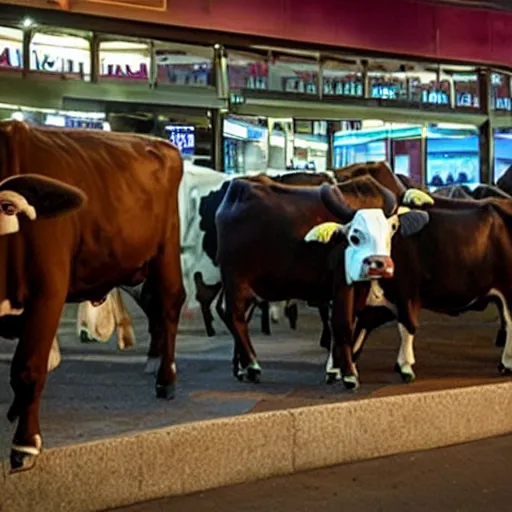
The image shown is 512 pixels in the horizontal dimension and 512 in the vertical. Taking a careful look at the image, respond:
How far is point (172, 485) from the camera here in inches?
210

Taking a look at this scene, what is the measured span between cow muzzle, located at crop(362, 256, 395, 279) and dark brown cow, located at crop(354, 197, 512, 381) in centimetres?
87

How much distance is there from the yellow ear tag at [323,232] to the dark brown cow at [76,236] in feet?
3.06

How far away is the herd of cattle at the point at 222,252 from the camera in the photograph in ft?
16.0

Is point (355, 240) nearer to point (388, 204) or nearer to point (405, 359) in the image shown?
point (388, 204)

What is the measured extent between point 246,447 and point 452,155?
9.18 metres

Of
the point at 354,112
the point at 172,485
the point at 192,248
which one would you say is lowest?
the point at 172,485

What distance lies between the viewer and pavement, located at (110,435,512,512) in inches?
203

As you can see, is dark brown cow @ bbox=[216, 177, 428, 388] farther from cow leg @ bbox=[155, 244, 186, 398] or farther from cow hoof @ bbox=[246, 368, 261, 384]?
cow leg @ bbox=[155, 244, 186, 398]

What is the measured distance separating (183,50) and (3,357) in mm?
4243

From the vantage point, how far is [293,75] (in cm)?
1224

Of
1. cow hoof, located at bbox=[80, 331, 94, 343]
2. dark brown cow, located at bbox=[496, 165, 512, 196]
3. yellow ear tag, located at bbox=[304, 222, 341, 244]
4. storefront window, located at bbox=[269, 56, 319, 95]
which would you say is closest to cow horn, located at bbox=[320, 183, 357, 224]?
yellow ear tag, located at bbox=[304, 222, 341, 244]

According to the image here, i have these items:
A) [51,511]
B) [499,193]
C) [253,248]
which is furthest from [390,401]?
[499,193]

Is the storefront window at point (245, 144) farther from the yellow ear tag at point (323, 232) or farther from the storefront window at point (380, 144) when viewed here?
the yellow ear tag at point (323, 232)

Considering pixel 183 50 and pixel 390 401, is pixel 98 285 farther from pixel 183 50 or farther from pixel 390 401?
pixel 183 50
